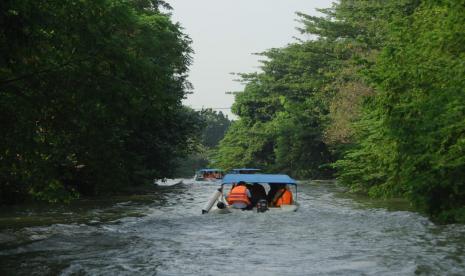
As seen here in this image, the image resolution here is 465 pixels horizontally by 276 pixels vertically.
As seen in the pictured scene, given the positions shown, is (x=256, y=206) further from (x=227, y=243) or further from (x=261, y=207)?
(x=227, y=243)

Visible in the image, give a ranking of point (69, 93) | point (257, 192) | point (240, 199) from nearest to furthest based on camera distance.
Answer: point (69, 93) < point (240, 199) < point (257, 192)

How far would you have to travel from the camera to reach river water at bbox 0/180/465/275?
11109 millimetres

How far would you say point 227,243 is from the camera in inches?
569

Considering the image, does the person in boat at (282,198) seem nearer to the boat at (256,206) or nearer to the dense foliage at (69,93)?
the boat at (256,206)

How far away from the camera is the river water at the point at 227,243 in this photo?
36.4ft

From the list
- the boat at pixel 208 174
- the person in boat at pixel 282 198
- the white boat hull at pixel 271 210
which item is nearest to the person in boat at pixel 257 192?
the person in boat at pixel 282 198

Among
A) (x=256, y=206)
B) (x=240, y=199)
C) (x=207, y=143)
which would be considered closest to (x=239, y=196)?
(x=240, y=199)

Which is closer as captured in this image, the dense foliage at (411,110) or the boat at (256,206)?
the dense foliage at (411,110)

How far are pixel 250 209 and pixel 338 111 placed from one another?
21583 millimetres

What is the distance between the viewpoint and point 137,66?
13.3m

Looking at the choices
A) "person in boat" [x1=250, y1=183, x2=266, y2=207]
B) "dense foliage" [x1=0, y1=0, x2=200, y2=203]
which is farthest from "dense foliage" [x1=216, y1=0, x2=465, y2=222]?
"dense foliage" [x1=0, y1=0, x2=200, y2=203]

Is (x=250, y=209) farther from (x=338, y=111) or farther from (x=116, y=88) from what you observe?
(x=338, y=111)

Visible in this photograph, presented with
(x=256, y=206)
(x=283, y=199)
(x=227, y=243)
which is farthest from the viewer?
(x=283, y=199)

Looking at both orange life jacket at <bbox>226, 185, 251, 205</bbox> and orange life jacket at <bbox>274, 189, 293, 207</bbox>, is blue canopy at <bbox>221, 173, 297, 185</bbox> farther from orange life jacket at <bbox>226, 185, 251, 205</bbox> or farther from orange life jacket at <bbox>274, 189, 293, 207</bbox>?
orange life jacket at <bbox>226, 185, 251, 205</bbox>
